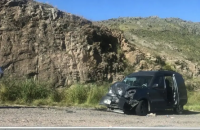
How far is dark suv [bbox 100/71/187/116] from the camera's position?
12.6m

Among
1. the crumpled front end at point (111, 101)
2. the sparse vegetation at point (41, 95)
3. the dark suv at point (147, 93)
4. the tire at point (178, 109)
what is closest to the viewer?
the dark suv at point (147, 93)

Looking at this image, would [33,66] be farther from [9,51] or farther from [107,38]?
[107,38]

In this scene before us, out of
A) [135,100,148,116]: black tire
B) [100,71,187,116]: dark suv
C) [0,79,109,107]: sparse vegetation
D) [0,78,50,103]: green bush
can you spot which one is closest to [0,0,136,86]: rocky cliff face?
[0,79,109,107]: sparse vegetation

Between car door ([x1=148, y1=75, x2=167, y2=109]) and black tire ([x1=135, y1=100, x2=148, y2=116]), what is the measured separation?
32 cm

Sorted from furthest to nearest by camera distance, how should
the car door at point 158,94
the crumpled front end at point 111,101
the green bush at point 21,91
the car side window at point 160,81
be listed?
the green bush at point 21,91
the car side window at point 160,81
the car door at point 158,94
the crumpled front end at point 111,101

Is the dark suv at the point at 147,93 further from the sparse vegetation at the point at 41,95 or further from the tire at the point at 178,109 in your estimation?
the sparse vegetation at the point at 41,95

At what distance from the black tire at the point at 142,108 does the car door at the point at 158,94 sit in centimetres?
32

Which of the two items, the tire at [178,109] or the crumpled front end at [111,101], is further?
the tire at [178,109]

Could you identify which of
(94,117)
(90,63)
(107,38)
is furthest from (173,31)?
(94,117)

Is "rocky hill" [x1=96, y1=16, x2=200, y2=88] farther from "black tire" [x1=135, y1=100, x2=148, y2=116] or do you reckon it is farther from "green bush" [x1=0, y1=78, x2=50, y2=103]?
"black tire" [x1=135, y1=100, x2=148, y2=116]

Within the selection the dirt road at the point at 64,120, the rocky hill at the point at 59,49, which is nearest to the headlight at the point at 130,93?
the dirt road at the point at 64,120

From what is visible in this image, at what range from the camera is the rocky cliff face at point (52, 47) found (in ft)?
75.3

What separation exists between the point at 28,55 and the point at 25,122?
14.3 m

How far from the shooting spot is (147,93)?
12.9 metres
